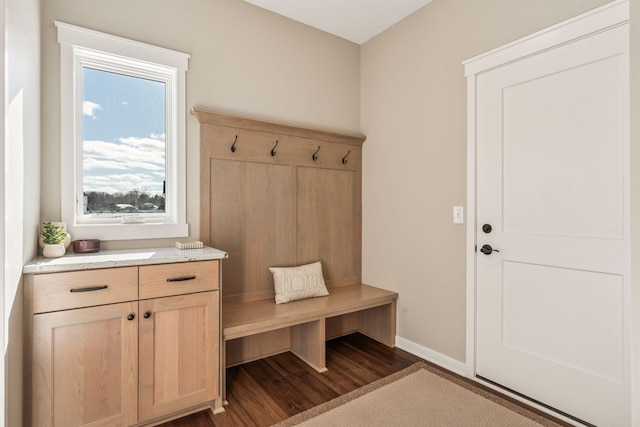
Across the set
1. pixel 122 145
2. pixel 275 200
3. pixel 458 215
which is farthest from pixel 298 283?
pixel 122 145

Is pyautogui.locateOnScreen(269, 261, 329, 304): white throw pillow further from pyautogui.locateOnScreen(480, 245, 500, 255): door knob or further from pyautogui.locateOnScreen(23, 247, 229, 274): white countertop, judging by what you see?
pyautogui.locateOnScreen(480, 245, 500, 255): door knob

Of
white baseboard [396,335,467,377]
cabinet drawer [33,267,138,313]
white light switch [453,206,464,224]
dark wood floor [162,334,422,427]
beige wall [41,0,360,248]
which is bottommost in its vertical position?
dark wood floor [162,334,422,427]

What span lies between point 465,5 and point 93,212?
9.44ft

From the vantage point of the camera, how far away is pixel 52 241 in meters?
1.94

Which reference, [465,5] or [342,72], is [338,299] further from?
[465,5]

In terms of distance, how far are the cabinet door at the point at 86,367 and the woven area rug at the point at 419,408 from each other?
2.81 ft

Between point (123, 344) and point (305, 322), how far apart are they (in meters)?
1.20

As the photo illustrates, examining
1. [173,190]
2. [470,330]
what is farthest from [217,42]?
[470,330]

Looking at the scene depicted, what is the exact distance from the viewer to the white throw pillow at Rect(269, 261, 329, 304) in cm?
277

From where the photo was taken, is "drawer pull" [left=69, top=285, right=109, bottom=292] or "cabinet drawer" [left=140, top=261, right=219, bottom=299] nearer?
"drawer pull" [left=69, top=285, right=109, bottom=292]

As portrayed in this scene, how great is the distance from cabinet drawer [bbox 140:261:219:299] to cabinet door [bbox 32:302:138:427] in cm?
13

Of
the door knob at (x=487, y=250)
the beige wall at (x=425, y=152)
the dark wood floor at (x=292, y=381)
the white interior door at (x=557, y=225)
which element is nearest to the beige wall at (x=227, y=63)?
the beige wall at (x=425, y=152)

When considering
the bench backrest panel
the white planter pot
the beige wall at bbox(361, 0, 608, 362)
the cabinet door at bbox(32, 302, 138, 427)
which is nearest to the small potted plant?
the white planter pot

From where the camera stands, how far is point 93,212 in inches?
89.7
